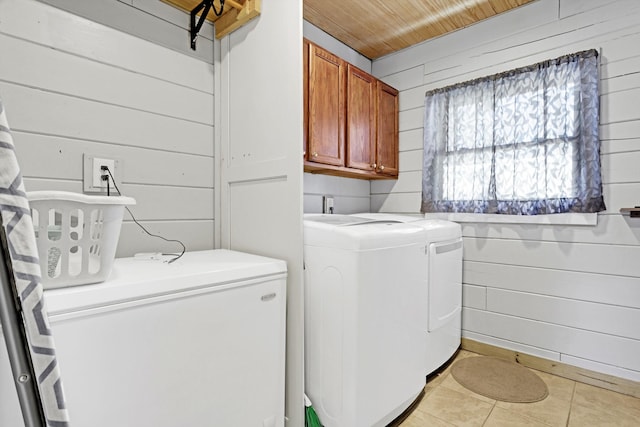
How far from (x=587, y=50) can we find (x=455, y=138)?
2.84 ft

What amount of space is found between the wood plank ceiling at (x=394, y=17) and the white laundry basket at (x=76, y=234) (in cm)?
188

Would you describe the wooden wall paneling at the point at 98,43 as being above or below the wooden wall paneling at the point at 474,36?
below

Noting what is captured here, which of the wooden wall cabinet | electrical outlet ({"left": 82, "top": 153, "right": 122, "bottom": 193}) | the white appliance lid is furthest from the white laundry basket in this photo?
the wooden wall cabinet

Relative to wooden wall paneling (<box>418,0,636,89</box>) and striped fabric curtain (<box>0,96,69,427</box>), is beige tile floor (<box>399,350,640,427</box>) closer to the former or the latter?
striped fabric curtain (<box>0,96,69,427</box>)

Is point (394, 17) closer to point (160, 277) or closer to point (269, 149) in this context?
point (269, 149)

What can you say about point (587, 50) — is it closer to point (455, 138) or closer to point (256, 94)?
point (455, 138)

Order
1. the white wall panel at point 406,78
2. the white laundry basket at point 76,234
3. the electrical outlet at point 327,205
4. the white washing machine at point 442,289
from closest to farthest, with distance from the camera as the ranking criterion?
the white laundry basket at point 76,234 < the white washing machine at point 442,289 < the electrical outlet at point 327,205 < the white wall panel at point 406,78

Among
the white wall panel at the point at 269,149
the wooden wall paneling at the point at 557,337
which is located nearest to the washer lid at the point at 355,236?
the white wall panel at the point at 269,149

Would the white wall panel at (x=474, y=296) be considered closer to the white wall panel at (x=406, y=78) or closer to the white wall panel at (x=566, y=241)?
the white wall panel at (x=566, y=241)

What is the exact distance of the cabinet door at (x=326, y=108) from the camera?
199 cm

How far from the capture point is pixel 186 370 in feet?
3.31

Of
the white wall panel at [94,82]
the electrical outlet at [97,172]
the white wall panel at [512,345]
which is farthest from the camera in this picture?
the white wall panel at [512,345]

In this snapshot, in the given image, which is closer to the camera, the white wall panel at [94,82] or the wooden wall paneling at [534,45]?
the white wall panel at [94,82]

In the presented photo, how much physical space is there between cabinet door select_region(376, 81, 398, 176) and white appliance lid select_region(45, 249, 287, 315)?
1536mm
